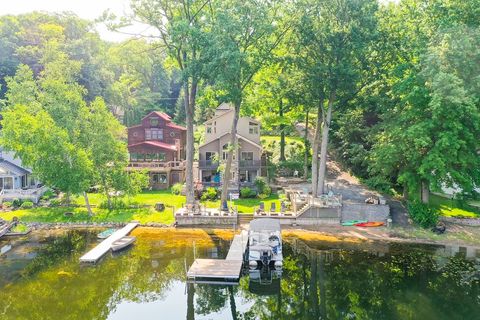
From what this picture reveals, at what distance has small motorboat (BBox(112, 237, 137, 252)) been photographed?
28092 millimetres

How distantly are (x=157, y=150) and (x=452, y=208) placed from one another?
3128 cm

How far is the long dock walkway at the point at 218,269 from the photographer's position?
23.3 m

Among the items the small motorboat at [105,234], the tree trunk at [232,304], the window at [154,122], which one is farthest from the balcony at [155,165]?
the tree trunk at [232,304]

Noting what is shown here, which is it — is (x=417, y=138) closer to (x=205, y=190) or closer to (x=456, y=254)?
(x=456, y=254)

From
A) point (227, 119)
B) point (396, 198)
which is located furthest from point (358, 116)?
point (227, 119)

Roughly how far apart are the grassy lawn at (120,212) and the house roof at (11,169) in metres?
6.95

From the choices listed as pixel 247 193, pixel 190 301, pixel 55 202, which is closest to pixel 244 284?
pixel 190 301

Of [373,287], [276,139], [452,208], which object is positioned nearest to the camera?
[373,287]

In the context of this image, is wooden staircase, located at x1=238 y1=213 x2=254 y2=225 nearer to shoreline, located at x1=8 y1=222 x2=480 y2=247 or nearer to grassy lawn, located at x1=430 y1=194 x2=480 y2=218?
shoreline, located at x1=8 y1=222 x2=480 y2=247

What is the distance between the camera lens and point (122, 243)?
28531mm

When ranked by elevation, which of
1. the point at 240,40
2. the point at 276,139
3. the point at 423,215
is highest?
the point at 240,40

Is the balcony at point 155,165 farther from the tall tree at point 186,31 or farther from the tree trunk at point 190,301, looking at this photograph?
the tree trunk at point 190,301

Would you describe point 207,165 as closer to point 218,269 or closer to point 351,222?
point 351,222

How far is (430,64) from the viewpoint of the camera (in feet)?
99.3
